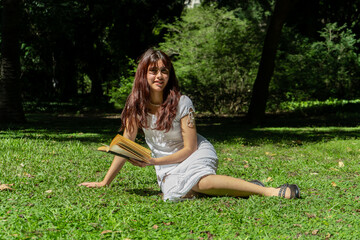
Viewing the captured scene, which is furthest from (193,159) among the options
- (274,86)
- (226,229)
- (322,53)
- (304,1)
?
(322,53)

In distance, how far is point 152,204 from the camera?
149 inches

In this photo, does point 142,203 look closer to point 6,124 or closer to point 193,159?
point 193,159

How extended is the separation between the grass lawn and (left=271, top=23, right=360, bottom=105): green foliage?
35.7ft

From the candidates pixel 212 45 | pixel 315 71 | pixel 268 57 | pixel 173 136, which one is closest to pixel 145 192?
pixel 173 136

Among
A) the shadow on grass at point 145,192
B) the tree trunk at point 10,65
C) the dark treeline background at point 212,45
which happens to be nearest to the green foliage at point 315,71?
the dark treeline background at point 212,45

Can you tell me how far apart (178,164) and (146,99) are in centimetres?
76

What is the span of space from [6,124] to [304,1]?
45.7 ft

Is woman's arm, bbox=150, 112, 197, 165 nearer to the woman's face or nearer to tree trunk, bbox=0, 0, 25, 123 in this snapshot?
the woman's face

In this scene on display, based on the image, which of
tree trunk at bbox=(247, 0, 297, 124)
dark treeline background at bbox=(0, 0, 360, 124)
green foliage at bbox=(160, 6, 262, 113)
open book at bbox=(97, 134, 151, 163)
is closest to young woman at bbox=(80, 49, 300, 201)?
open book at bbox=(97, 134, 151, 163)

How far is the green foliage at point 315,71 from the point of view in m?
17.6

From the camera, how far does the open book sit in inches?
134

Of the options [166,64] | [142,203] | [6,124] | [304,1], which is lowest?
[6,124]

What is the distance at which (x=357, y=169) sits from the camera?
19.7 feet

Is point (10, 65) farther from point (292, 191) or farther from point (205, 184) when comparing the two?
point (292, 191)
